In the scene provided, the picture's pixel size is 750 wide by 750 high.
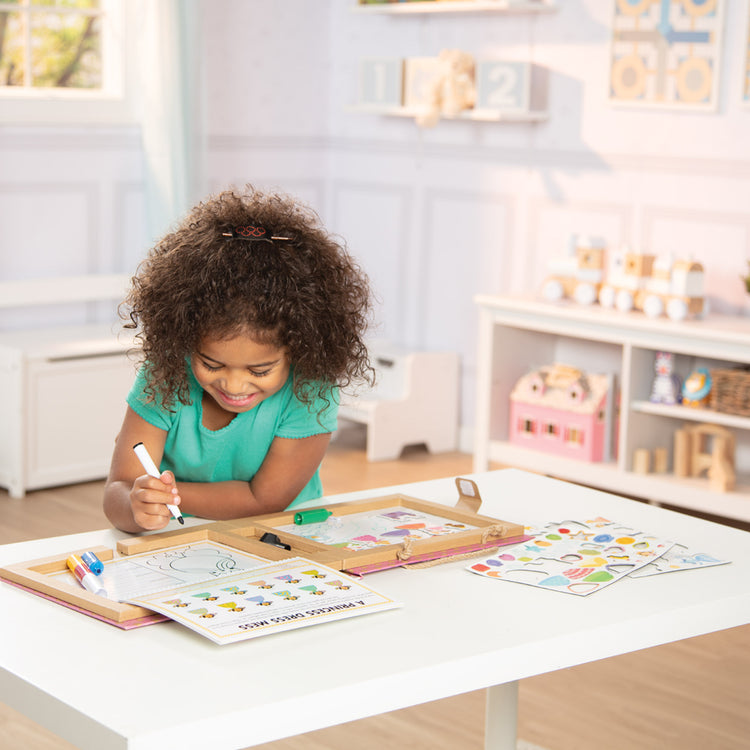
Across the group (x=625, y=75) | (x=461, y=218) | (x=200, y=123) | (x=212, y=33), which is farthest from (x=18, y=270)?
(x=625, y=75)

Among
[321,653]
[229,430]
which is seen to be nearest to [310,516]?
[229,430]

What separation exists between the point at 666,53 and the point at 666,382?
107 cm

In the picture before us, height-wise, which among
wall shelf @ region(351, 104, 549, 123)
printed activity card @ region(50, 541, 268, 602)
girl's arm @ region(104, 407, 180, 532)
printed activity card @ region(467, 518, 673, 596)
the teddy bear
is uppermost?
the teddy bear

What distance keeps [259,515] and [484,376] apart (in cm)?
240

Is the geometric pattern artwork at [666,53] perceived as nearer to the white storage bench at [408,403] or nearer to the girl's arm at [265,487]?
the white storage bench at [408,403]

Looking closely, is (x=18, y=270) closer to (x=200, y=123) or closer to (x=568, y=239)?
(x=200, y=123)

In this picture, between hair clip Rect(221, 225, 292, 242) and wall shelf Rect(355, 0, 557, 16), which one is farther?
wall shelf Rect(355, 0, 557, 16)

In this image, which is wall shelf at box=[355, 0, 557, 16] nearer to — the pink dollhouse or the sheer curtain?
the sheer curtain

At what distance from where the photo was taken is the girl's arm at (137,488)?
1.35 meters

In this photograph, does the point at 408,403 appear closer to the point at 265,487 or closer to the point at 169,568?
the point at 265,487

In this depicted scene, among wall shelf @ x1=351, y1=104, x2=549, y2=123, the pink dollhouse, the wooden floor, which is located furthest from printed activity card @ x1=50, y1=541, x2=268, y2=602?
wall shelf @ x1=351, y1=104, x2=549, y2=123

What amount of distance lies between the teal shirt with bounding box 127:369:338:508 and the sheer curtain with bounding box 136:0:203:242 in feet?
8.43

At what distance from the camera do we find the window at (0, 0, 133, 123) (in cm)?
402

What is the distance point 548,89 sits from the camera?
4.10 m
